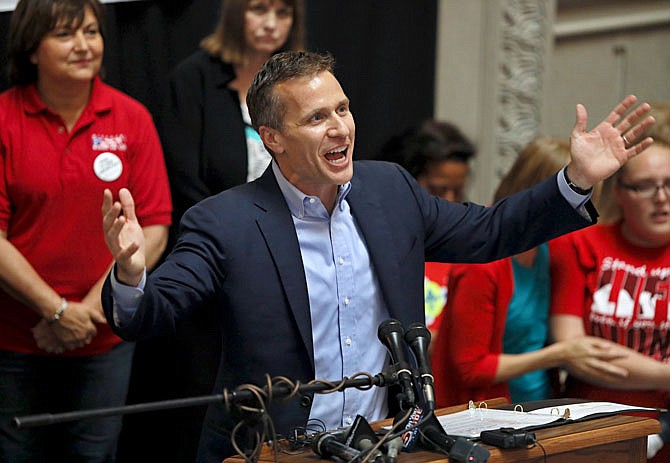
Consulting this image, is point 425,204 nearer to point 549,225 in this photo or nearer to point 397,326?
point 549,225

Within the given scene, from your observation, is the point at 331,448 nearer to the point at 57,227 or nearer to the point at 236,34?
the point at 57,227

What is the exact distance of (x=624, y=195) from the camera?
340 centimetres

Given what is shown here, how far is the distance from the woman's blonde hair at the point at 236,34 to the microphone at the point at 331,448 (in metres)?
1.97

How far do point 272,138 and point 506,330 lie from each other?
44.3 inches

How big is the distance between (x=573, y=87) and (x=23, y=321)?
9.88 ft

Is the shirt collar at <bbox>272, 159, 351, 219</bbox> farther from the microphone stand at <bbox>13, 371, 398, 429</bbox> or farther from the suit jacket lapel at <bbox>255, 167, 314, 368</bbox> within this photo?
the microphone stand at <bbox>13, 371, 398, 429</bbox>

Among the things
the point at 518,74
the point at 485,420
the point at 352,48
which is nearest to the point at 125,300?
the point at 485,420

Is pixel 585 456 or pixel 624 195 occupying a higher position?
pixel 624 195

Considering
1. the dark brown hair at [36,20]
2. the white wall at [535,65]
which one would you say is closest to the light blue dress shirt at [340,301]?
the dark brown hair at [36,20]

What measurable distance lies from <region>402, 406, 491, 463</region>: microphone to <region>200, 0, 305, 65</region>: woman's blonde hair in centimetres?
197

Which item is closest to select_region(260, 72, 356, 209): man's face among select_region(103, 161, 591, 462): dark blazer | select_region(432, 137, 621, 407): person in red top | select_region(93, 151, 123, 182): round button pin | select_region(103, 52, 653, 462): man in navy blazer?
select_region(103, 52, 653, 462): man in navy blazer

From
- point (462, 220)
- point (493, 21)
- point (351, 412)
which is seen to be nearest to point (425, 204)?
point (462, 220)

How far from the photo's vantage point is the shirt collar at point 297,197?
2.63m

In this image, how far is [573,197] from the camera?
263 centimetres
